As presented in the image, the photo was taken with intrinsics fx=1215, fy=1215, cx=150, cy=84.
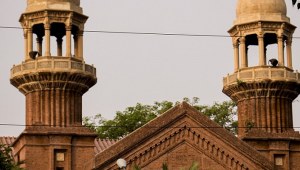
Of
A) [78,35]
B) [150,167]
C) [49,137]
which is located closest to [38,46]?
[78,35]

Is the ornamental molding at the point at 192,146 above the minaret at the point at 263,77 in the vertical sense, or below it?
below

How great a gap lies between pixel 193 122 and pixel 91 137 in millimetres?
4479

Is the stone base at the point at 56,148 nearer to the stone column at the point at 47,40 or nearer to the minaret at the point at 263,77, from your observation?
the stone column at the point at 47,40

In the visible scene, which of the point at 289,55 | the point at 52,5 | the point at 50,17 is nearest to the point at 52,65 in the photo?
the point at 50,17

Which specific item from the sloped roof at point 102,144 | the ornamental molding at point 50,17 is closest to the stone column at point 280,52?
the sloped roof at point 102,144

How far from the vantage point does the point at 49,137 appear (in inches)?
2016

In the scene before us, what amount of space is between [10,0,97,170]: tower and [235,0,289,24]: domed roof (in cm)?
807

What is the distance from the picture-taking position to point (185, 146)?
165 ft

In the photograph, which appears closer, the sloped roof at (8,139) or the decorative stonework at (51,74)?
the decorative stonework at (51,74)

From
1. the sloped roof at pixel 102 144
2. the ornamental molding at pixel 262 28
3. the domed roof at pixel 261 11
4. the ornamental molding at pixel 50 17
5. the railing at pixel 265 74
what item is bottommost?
the sloped roof at pixel 102 144

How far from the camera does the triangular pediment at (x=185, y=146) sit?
49750 millimetres

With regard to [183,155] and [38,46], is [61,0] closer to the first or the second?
[38,46]

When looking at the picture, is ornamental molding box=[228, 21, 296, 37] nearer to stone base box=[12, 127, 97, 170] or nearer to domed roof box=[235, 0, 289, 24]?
domed roof box=[235, 0, 289, 24]

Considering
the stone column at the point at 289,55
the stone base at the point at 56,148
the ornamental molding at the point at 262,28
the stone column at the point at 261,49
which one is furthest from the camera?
the stone column at the point at 289,55
